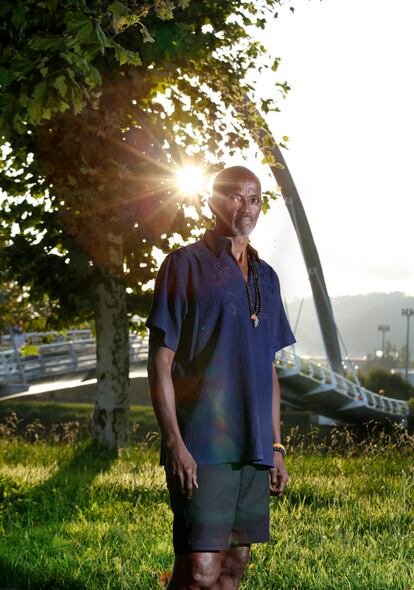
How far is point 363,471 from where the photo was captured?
9023mm

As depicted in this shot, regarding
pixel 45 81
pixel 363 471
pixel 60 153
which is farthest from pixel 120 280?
pixel 45 81

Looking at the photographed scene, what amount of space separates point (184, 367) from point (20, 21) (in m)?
3.80

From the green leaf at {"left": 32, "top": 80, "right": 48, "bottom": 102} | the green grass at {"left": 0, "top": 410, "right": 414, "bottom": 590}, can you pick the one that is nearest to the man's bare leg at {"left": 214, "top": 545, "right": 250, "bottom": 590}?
the green grass at {"left": 0, "top": 410, "right": 414, "bottom": 590}

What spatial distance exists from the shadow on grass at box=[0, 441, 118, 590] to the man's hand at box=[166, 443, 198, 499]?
8.06 ft

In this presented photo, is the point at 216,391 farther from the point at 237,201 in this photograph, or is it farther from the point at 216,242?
the point at 237,201

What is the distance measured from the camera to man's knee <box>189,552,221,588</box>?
3.10 m

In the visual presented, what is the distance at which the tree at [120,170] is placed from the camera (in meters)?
10.8

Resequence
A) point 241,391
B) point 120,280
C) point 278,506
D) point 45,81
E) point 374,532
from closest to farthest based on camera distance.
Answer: point 241,391
point 45,81
point 374,532
point 278,506
point 120,280

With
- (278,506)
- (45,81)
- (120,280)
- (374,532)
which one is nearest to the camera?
(45,81)

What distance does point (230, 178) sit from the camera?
130 inches

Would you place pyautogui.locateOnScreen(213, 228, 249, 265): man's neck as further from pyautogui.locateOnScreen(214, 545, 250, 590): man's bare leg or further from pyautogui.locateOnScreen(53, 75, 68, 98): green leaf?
pyautogui.locateOnScreen(53, 75, 68, 98): green leaf

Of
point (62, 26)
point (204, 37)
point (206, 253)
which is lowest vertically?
point (206, 253)

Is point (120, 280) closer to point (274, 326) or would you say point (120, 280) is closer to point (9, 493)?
point (9, 493)

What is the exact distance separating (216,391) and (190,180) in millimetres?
8611
